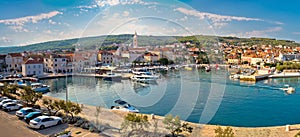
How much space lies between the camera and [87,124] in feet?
13.0

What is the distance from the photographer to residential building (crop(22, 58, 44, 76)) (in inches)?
566

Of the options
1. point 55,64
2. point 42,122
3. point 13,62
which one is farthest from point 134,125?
point 13,62

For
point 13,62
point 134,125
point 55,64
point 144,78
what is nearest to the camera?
point 134,125

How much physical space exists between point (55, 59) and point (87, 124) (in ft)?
44.1

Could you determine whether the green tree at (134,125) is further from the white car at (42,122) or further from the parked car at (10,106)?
the parked car at (10,106)

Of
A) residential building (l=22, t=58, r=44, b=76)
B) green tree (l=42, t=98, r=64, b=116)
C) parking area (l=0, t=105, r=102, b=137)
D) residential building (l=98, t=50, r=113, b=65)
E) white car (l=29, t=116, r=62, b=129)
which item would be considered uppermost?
residential building (l=98, t=50, r=113, b=65)

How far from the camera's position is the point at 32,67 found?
14766 millimetres

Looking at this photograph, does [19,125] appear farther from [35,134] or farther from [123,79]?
[123,79]

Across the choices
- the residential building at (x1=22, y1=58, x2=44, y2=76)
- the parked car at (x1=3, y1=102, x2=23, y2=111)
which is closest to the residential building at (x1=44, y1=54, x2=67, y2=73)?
the residential building at (x1=22, y1=58, x2=44, y2=76)

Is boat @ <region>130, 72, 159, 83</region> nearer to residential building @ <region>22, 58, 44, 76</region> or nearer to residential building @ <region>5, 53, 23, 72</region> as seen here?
residential building @ <region>22, 58, 44, 76</region>

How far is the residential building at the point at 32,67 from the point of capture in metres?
14.4

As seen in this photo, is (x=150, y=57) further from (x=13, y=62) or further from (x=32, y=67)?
(x=13, y=62)

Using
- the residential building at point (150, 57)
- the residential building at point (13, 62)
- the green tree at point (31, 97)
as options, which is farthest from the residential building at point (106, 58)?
the green tree at point (31, 97)

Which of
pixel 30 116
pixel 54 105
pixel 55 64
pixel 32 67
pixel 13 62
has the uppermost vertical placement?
pixel 13 62
